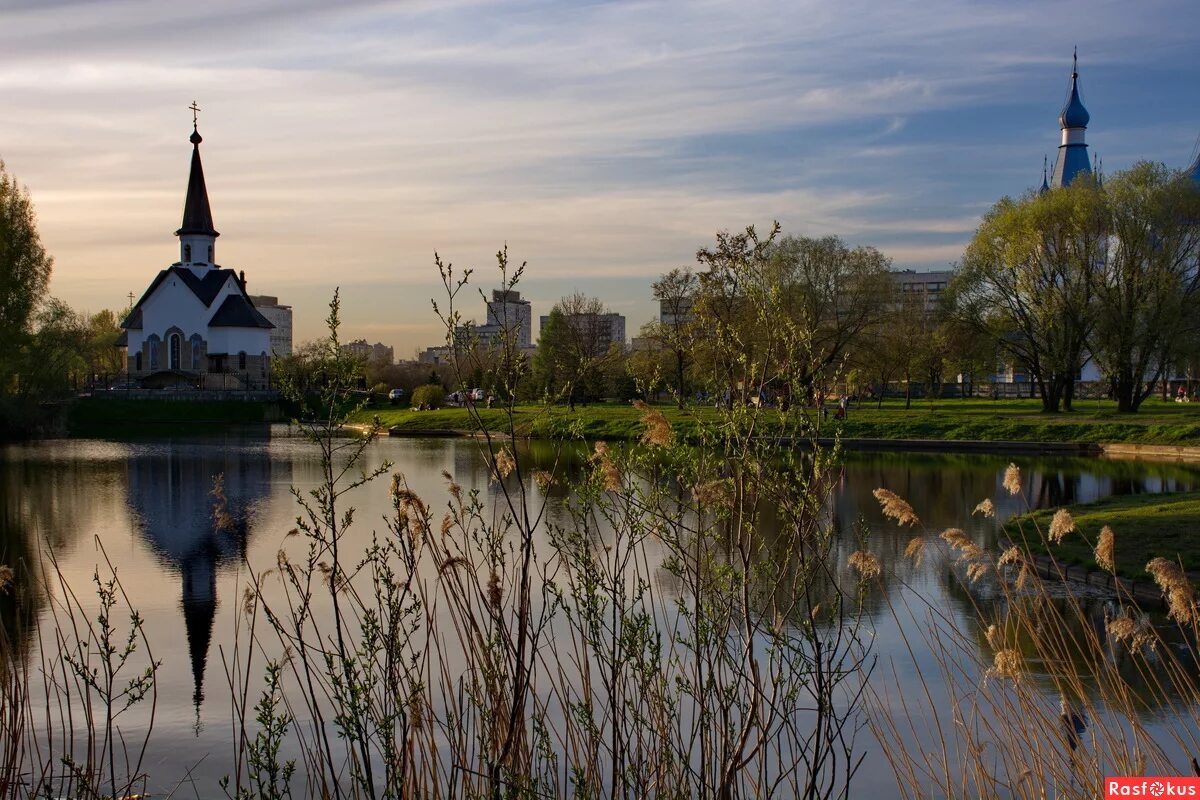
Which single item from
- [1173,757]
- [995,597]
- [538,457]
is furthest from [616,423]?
[1173,757]

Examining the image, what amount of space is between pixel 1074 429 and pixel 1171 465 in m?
7.62

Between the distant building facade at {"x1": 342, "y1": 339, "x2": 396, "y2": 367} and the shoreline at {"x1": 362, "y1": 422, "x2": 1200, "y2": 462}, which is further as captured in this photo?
the shoreline at {"x1": 362, "y1": 422, "x2": 1200, "y2": 462}

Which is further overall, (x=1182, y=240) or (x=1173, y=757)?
(x=1182, y=240)

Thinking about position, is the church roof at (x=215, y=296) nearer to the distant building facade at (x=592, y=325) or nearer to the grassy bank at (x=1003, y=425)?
the distant building facade at (x=592, y=325)

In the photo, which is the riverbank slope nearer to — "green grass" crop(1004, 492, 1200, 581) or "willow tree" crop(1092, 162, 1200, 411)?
"willow tree" crop(1092, 162, 1200, 411)

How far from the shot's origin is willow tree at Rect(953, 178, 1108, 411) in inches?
1777

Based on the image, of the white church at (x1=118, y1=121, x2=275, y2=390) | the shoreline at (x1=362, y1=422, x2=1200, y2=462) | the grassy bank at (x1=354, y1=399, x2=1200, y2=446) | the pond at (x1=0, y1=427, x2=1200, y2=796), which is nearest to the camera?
the pond at (x1=0, y1=427, x2=1200, y2=796)

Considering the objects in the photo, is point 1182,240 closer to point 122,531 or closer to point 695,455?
point 122,531

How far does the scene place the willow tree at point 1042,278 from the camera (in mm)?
45125

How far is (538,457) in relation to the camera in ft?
121

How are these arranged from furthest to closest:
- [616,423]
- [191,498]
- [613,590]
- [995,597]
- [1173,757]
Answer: [616,423], [191,498], [995,597], [1173,757], [613,590]

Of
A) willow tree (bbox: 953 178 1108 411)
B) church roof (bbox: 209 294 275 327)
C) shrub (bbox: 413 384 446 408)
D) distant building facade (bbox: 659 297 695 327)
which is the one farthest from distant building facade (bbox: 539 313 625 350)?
church roof (bbox: 209 294 275 327)

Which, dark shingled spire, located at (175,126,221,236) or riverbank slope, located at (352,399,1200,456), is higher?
dark shingled spire, located at (175,126,221,236)

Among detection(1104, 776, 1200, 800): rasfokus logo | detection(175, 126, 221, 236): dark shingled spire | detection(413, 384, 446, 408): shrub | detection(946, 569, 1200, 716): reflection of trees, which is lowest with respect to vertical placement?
detection(946, 569, 1200, 716): reflection of trees
